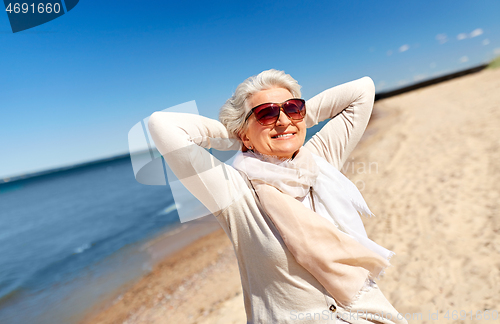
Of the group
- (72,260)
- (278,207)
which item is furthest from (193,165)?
(72,260)

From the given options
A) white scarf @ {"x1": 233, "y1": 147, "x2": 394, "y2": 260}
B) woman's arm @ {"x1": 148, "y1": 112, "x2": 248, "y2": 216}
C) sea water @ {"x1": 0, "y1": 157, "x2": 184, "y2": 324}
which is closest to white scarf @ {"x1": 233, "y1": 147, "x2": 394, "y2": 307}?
white scarf @ {"x1": 233, "y1": 147, "x2": 394, "y2": 260}

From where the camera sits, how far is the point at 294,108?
149cm

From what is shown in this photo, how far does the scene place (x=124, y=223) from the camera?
1151 centimetres

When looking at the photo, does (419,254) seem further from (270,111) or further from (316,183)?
(270,111)

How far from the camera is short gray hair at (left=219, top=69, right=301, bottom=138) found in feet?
4.84

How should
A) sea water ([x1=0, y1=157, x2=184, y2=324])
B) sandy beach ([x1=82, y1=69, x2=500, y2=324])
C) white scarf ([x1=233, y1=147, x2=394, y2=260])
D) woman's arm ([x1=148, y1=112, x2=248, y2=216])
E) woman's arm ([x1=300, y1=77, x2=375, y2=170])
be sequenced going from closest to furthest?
woman's arm ([x1=148, y1=112, x2=248, y2=216]) → white scarf ([x1=233, y1=147, x2=394, y2=260]) → woman's arm ([x1=300, y1=77, x2=375, y2=170]) → sandy beach ([x1=82, y1=69, x2=500, y2=324]) → sea water ([x1=0, y1=157, x2=184, y2=324])

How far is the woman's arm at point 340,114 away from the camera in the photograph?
172 cm

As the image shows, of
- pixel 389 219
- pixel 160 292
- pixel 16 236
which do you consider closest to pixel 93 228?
pixel 16 236

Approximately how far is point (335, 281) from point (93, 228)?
1322 centimetres

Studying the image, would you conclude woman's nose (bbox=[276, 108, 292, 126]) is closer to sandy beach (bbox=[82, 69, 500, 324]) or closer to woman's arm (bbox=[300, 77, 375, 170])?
woman's arm (bbox=[300, 77, 375, 170])

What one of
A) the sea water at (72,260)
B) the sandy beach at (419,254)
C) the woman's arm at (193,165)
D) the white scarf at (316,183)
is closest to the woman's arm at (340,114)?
the white scarf at (316,183)

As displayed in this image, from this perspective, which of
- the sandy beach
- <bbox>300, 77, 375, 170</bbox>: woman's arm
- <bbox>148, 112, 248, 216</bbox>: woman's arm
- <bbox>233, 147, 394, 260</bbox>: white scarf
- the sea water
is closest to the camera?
<bbox>148, 112, 248, 216</bbox>: woman's arm

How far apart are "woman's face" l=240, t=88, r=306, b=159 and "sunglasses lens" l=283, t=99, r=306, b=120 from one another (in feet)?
0.09

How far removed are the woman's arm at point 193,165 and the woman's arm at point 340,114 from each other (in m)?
0.73
